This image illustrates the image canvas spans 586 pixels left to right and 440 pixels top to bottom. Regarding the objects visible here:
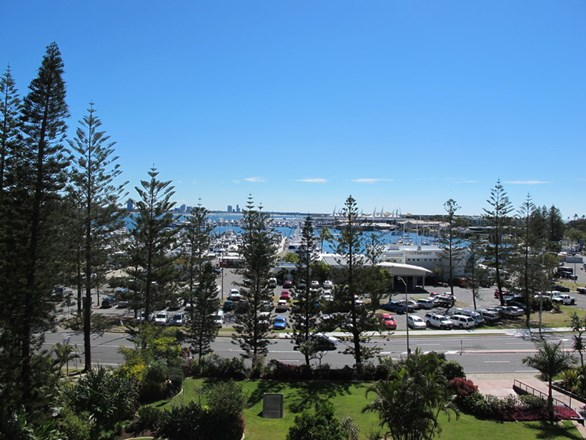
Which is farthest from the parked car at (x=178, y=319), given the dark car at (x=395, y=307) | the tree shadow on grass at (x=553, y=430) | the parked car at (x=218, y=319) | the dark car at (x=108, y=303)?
the tree shadow on grass at (x=553, y=430)

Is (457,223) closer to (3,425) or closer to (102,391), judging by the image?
(102,391)

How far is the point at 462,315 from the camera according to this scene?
34.2 m

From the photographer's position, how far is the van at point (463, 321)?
→ 3328 centimetres

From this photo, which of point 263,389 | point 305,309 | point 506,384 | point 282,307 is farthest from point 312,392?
point 282,307

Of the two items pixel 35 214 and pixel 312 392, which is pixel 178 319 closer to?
pixel 312 392

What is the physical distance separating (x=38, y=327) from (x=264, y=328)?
36.8 ft

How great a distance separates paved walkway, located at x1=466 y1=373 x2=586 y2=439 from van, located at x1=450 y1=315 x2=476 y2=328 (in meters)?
10.6

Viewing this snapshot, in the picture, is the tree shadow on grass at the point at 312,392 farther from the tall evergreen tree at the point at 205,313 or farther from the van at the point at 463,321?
the van at the point at 463,321

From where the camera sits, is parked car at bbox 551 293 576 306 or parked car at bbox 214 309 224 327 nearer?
parked car at bbox 214 309 224 327

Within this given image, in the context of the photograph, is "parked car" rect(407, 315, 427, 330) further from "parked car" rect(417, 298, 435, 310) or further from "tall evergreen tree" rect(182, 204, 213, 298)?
"tall evergreen tree" rect(182, 204, 213, 298)

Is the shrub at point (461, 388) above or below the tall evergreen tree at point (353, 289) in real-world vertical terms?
below

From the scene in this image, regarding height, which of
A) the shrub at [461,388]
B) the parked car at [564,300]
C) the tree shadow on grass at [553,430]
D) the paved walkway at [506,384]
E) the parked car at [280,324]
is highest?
the parked car at [564,300]

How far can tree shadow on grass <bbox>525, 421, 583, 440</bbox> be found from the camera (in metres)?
14.9

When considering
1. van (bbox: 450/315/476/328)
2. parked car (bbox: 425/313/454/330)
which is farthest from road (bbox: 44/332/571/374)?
van (bbox: 450/315/476/328)
